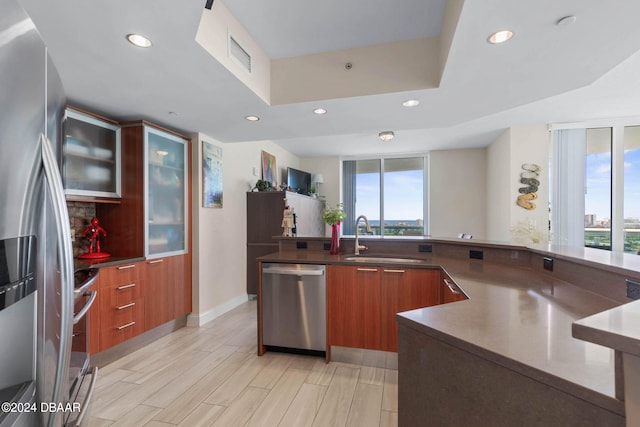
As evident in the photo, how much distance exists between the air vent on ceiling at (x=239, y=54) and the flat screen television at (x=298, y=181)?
3391 mm

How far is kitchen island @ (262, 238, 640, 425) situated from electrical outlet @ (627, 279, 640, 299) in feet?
0.10

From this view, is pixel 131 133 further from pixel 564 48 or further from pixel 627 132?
pixel 627 132

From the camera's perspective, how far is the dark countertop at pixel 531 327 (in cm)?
64

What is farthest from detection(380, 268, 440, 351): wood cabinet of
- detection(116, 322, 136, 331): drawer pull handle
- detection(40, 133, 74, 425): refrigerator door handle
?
detection(116, 322, 136, 331): drawer pull handle

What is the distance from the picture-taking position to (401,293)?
8.01 feet

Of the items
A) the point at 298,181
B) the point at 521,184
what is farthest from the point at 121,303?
the point at 521,184

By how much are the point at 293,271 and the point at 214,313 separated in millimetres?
1746

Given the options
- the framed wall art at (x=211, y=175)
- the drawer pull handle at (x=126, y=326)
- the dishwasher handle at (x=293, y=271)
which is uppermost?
the framed wall art at (x=211, y=175)

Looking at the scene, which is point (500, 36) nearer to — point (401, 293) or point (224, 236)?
point (401, 293)

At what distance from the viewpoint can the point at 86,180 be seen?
105 inches

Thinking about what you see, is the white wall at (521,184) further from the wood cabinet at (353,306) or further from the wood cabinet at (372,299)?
the wood cabinet at (353,306)

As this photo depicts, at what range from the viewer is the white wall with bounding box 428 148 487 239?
20.3 ft

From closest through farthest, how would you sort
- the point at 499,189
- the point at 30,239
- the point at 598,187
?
1. the point at 30,239
2. the point at 598,187
3. the point at 499,189

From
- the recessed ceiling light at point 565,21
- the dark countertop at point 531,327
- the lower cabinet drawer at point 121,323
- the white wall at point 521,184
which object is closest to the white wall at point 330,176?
the white wall at point 521,184
